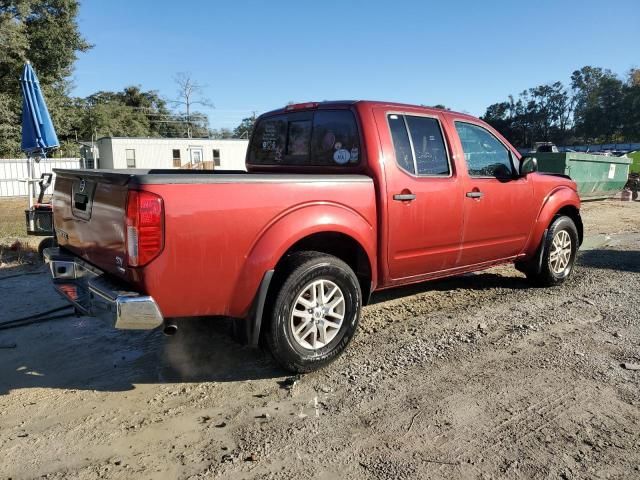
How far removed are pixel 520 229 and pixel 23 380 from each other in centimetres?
470

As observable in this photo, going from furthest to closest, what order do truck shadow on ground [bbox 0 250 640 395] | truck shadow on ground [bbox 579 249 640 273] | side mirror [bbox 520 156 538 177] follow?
truck shadow on ground [bbox 579 249 640 273], side mirror [bbox 520 156 538 177], truck shadow on ground [bbox 0 250 640 395]

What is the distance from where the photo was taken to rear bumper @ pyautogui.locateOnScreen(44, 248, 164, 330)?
290 centimetres

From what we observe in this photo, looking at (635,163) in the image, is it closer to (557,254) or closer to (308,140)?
(557,254)

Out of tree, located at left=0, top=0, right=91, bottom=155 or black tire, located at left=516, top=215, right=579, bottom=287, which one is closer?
black tire, located at left=516, top=215, right=579, bottom=287

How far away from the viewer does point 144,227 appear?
9.36ft

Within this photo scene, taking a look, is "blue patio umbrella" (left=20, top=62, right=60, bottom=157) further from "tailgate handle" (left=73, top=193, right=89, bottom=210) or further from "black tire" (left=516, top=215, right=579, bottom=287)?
"black tire" (left=516, top=215, right=579, bottom=287)

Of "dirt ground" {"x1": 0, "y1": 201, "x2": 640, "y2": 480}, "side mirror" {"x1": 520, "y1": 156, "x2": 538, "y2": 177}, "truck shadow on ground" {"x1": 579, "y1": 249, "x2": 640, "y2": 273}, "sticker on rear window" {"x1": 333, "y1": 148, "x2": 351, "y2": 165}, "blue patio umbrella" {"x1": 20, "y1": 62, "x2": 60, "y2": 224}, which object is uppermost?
"blue patio umbrella" {"x1": 20, "y1": 62, "x2": 60, "y2": 224}

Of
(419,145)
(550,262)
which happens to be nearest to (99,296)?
(419,145)

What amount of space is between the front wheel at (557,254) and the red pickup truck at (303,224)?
14.5 inches

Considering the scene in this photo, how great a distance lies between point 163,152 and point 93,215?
114 feet

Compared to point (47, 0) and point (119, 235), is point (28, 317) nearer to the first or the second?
point (119, 235)

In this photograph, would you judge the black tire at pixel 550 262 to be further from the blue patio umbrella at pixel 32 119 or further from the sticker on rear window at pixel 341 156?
the blue patio umbrella at pixel 32 119

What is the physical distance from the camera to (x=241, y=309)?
129 inches

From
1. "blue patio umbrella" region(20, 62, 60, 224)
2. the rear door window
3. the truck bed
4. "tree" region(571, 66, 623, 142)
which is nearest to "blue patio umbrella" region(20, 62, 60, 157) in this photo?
"blue patio umbrella" region(20, 62, 60, 224)
